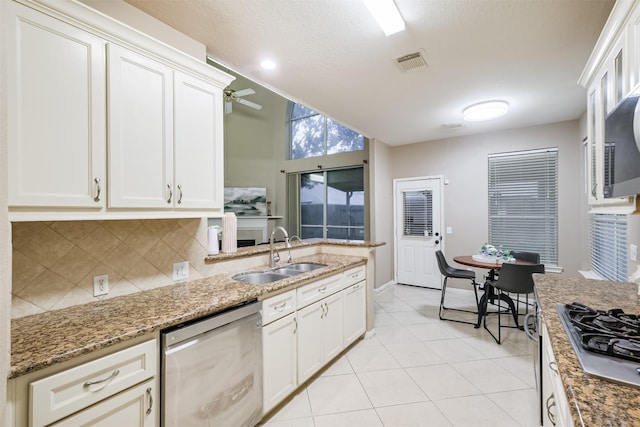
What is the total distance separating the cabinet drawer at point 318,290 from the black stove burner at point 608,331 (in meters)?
1.55

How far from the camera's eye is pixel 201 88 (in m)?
1.84

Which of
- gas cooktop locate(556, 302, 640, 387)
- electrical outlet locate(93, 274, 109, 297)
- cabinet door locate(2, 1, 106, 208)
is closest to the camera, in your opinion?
gas cooktop locate(556, 302, 640, 387)

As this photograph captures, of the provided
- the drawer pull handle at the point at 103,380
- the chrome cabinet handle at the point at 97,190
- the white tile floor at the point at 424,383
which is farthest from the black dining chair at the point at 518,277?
the chrome cabinet handle at the point at 97,190

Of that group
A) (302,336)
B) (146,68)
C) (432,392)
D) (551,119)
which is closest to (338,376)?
(302,336)

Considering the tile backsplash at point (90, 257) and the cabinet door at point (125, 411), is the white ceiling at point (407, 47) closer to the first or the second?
the tile backsplash at point (90, 257)

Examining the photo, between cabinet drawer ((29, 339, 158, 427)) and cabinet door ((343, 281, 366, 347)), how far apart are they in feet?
5.83

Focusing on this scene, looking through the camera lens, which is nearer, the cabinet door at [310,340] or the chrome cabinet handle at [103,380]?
the chrome cabinet handle at [103,380]

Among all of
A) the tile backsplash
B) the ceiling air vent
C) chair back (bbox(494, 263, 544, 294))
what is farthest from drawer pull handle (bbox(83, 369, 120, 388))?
chair back (bbox(494, 263, 544, 294))

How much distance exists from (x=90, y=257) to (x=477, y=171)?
5.17 m

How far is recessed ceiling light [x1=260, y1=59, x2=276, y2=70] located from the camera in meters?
2.41

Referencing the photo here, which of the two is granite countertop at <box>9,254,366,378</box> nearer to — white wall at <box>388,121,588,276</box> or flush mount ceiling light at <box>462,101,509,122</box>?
flush mount ceiling light at <box>462,101,509,122</box>

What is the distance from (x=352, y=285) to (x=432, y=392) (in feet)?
3.53

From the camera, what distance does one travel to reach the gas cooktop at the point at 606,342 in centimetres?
87

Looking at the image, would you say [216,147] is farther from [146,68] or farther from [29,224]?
[29,224]
